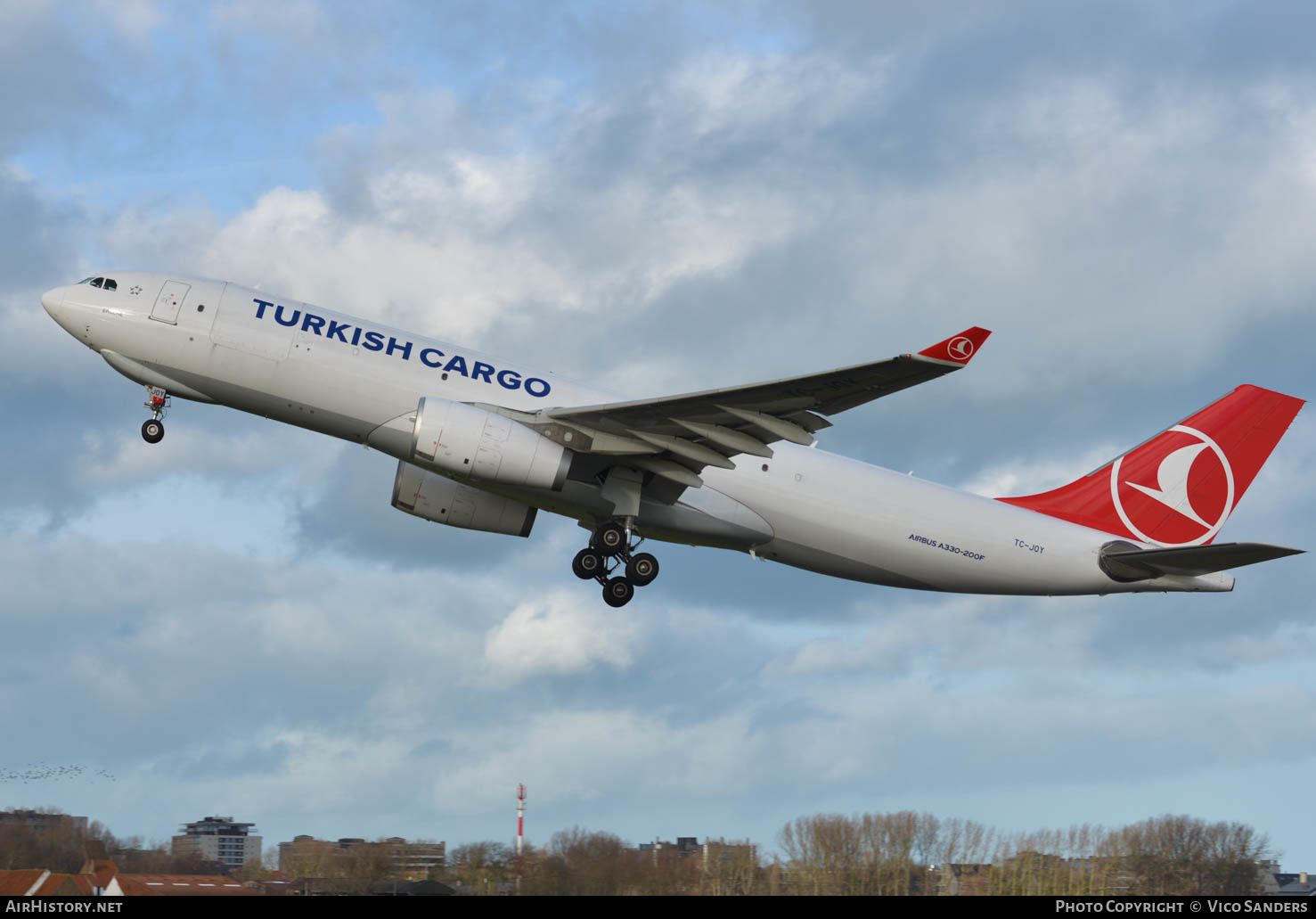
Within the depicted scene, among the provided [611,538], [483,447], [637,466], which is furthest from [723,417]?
Answer: [483,447]

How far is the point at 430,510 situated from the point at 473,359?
15.3ft

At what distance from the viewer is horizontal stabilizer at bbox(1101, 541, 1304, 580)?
95.3ft

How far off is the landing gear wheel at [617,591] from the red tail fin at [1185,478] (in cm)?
1004

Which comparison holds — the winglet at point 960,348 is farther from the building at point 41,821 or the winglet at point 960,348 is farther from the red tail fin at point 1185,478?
the building at point 41,821

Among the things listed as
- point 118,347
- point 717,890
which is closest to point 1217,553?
point 717,890

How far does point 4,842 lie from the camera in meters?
24.0

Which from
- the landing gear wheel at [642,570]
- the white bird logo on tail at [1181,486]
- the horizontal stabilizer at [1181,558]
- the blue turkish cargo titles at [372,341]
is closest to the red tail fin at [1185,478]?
the white bird logo on tail at [1181,486]

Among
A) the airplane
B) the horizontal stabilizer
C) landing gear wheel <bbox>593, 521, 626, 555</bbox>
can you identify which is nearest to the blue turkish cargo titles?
the airplane

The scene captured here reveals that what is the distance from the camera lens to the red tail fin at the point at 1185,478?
33.3m

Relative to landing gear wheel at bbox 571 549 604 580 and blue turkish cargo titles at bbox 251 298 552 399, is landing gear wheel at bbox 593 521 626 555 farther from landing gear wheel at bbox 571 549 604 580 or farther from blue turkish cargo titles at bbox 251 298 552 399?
blue turkish cargo titles at bbox 251 298 552 399

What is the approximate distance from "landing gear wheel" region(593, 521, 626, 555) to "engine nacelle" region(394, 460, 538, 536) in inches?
112

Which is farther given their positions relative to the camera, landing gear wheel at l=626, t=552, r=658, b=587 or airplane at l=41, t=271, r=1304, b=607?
landing gear wheel at l=626, t=552, r=658, b=587

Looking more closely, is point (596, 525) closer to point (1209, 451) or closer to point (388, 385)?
point (388, 385)

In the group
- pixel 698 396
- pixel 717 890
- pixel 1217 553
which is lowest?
pixel 717 890
